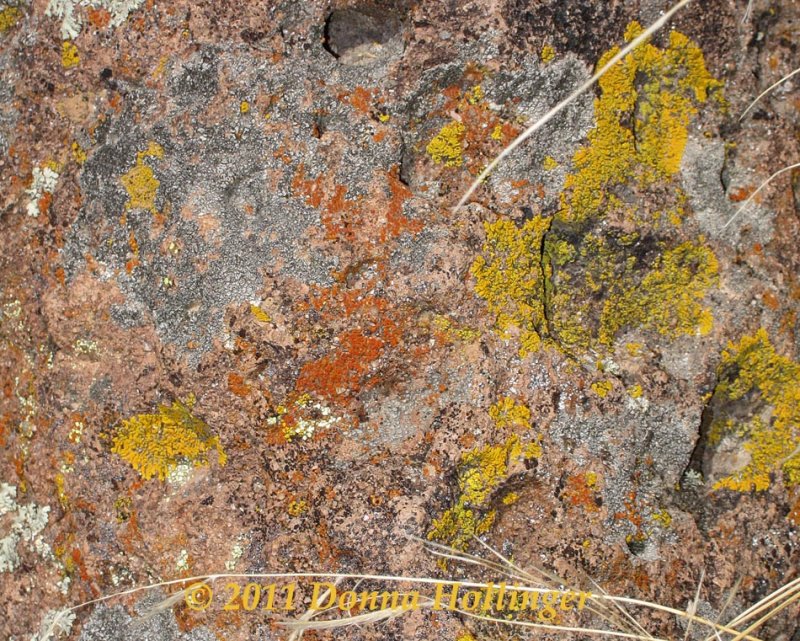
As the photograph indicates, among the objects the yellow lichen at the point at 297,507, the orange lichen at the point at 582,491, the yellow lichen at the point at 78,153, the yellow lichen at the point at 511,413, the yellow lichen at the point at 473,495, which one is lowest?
the orange lichen at the point at 582,491

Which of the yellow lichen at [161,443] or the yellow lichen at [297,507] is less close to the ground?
the yellow lichen at [161,443]

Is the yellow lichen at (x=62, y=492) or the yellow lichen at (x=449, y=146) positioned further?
the yellow lichen at (x=62, y=492)

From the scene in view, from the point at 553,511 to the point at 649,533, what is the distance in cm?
25

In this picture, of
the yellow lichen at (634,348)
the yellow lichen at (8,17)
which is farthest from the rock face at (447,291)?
the yellow lichen at (8,17)

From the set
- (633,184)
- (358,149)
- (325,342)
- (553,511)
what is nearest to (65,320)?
(325,342)

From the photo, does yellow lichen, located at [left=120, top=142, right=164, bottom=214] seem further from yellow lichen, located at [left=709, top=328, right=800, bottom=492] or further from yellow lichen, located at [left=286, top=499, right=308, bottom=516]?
yellow lichen, located at [left=709, top=328, right=800, bottom=492]

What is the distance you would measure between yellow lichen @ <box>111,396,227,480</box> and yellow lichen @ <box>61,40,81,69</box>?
928mm

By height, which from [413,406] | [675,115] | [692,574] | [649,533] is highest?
[675,115]

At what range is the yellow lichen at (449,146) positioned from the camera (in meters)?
1.87

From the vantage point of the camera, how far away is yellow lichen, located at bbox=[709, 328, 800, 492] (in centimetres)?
188

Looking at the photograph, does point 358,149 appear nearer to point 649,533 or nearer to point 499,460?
point 499,460

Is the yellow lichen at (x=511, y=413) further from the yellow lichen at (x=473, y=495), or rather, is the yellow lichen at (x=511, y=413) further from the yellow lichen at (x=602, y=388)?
the yellow lichen at (x=602, y=388)

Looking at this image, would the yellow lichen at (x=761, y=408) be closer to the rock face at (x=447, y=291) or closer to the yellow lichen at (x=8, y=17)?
the rock face at (x=447, y=291)

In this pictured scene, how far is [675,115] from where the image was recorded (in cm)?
186
